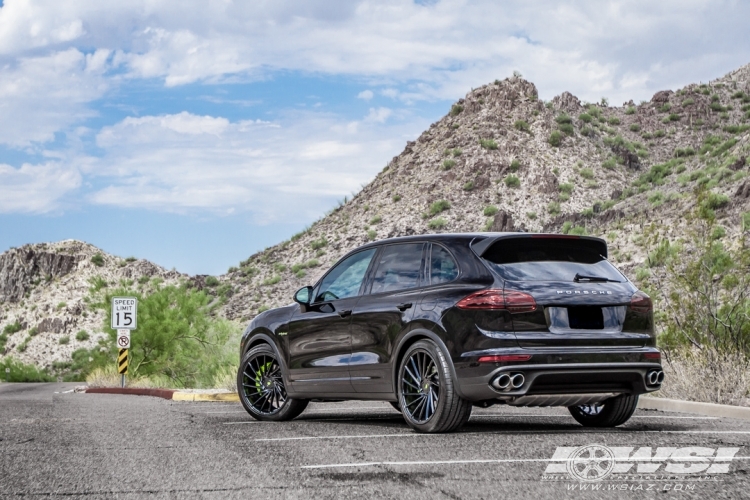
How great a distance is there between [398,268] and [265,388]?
263 cm

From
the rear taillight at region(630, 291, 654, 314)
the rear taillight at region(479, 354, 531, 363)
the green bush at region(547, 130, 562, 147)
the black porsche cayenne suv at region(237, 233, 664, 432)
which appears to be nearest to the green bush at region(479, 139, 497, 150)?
the green bush at region(547, 130, 562, 147)

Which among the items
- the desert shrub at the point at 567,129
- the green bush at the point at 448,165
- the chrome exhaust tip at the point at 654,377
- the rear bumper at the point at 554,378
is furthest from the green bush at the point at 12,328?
the chrome exhaust tip at the point at 654,377

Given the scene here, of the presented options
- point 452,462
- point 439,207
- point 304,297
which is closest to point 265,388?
point 304,297

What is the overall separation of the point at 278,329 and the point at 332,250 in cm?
4836

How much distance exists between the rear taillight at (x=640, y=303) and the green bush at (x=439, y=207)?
4843 cm

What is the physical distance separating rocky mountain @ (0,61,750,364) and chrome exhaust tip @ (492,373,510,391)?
120ft

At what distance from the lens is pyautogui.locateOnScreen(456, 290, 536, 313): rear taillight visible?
8781 mm

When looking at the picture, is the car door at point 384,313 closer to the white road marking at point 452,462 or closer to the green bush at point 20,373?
the white road marking at point 452,462

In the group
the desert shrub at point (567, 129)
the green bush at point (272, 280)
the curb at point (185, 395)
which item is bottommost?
the curb at point (185, 395)

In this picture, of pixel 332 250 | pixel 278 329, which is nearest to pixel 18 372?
pixel 332 250

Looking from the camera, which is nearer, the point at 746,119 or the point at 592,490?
the point at 592,490

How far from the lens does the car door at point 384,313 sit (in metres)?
9.79

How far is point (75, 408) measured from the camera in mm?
15547

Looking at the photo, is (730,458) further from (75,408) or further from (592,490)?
(75,408)
